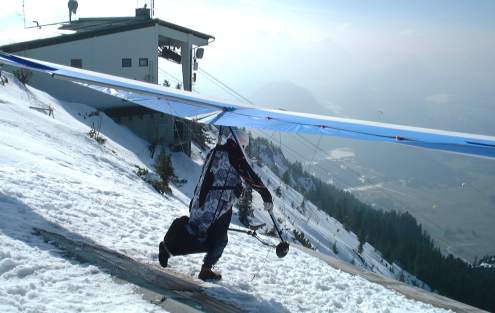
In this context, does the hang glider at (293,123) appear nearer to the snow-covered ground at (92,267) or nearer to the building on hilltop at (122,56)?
the snow-covered ground at (92,267)

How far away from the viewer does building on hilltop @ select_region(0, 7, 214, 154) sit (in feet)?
66.8

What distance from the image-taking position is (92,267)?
15.2ft

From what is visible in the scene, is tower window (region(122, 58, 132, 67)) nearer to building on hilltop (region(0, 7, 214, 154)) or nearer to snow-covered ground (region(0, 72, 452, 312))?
building on hilltop (region(0, 7, 214, 154))

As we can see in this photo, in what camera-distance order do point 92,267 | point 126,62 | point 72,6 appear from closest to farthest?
point 92,267 < point 126,62 < point 72,6

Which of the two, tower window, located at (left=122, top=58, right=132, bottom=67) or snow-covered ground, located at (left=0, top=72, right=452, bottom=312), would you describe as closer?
snow-covered ground, located at (left=0, top=72, right=452, bottom=312)

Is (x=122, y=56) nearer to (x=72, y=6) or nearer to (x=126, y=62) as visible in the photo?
(x=126, y=62)

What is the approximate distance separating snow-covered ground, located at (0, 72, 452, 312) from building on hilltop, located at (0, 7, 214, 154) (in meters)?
9.60

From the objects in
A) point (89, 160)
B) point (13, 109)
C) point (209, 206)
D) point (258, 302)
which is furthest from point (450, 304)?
point (13, 109)

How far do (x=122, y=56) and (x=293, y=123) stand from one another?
20073 millimetres

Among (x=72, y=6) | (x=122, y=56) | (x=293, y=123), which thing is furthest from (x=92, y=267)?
(x=72, y=6)

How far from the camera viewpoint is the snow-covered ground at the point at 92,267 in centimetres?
405

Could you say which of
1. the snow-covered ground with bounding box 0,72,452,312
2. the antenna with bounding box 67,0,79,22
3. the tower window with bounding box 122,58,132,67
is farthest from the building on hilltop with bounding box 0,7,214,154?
the snow-covered ground with bounding box 0,72,452,312

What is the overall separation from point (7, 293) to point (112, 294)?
95 cm

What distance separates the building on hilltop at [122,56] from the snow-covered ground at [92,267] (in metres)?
9.60
